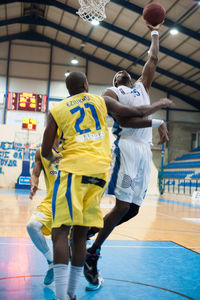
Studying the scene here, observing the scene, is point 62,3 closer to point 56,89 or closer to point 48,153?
point 56,89

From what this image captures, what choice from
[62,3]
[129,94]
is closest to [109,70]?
[62,3]

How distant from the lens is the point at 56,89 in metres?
21.1

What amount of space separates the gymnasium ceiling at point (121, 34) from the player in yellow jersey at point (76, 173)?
12.1 meters

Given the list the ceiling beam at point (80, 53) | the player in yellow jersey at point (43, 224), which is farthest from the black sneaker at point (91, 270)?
the ceiling beam at point (80, 53)

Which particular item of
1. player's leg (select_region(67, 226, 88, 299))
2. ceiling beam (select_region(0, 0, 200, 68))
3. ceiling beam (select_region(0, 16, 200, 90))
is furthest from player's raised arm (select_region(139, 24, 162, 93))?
ceiling beam (select_region(0, 16, 200, 90))

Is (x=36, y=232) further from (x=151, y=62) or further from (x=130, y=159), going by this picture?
(x=151, y=62)

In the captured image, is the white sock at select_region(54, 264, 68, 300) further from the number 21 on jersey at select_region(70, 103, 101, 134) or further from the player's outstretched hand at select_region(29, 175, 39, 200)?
the player's outstretched hand at select_region(29, 175, 39, 200)

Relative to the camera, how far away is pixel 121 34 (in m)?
16.3

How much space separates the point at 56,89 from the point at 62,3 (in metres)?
6.04

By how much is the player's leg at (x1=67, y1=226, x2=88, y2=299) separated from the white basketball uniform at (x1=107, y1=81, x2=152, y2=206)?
72 cm

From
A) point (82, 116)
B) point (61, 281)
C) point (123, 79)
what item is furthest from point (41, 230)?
point (123, 79)

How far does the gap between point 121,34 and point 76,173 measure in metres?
15.5

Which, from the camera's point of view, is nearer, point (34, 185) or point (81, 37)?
point (34, 185)

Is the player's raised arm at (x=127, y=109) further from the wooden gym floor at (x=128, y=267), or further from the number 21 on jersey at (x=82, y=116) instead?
the wooden gym floor at (x=128, y=267)
